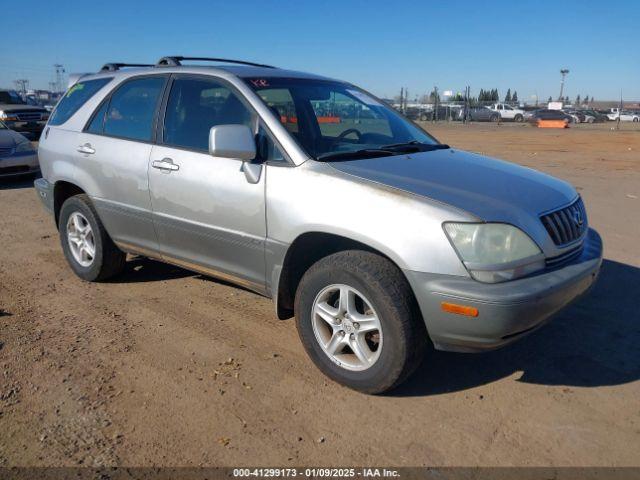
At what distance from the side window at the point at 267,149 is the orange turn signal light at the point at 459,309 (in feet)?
4.35

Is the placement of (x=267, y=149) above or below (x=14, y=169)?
above

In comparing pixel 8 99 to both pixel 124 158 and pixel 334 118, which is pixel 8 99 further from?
pixel 334 118

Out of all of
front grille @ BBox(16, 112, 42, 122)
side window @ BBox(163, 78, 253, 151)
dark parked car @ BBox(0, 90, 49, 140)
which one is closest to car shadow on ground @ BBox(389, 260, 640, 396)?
side window @ BBox(163, 78, 253, 151)

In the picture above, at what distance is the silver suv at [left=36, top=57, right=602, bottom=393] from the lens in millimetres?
2750

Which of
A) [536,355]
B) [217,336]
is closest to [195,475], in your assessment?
[217,336]

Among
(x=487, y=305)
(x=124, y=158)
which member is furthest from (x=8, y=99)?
(x=487, y=305)

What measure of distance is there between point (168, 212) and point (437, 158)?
1913mm

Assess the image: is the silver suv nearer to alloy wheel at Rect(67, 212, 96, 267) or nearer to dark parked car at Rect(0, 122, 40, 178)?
alloy wheel at Rect(67, 212, 96, 267)

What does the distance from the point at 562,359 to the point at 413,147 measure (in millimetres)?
1711

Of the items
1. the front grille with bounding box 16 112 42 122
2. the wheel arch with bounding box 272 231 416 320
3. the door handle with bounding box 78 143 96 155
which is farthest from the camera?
the front grille with bounding box 16 112 42 122

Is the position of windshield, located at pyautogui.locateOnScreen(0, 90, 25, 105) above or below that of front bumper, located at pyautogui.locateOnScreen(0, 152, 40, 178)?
above

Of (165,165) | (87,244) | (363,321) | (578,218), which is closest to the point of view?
(363,321)

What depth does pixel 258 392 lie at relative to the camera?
311cm

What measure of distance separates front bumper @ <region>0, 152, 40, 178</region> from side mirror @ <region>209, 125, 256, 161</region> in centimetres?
845
